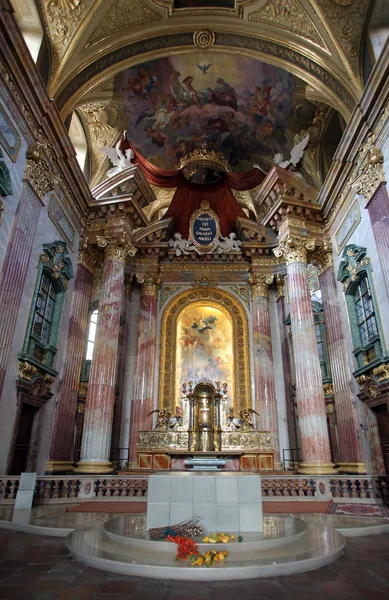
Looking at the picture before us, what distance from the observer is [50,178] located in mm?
11875

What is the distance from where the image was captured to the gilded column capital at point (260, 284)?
17.5 m

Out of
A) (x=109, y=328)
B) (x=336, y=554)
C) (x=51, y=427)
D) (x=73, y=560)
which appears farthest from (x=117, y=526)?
(x=109, y=328)

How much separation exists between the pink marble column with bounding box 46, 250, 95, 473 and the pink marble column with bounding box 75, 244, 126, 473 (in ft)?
2.57

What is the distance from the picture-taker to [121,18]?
1300 cm

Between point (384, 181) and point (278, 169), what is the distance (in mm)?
4845

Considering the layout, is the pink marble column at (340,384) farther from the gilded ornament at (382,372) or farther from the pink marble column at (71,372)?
the pink marble column at (71,372)

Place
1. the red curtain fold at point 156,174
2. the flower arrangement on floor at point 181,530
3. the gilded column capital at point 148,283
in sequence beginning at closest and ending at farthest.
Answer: the flower arrangement on floor at point 181,530
the red curtain fold at point 156,174
the gilded column capital at point 148,283

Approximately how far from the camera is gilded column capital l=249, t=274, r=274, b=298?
17.5 meters

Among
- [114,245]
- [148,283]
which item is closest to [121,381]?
[148,283]

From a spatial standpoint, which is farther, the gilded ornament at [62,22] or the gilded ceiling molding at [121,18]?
the gilded ceiling molding at [121,18]

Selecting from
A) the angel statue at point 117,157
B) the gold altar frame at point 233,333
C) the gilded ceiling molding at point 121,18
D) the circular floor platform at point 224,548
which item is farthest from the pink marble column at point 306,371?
the gilded ceiling molding at point 121,18

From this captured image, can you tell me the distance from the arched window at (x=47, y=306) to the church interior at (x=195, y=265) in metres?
0.08

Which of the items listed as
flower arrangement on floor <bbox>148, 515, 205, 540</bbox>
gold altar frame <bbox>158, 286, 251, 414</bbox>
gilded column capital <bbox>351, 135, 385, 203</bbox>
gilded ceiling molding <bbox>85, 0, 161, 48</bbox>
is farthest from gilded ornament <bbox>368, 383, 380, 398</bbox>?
gilded ceiling molding <bbox>85, 0, 161, 48</bbox>

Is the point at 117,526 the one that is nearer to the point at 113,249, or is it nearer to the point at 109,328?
the point at 109,328
